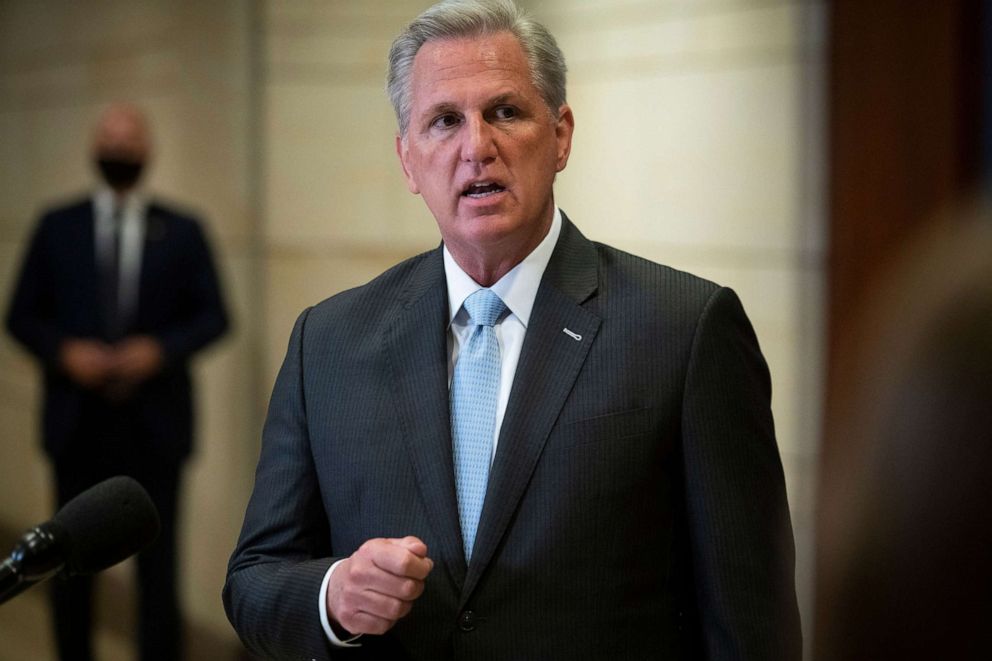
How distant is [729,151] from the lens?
415cm

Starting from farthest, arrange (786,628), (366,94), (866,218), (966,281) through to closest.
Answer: (366,94) < (866,218) < (786,628) < (966,281)

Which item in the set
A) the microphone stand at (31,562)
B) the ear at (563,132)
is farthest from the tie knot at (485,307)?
the microphone stand at (31,562)

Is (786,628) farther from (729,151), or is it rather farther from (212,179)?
(212,179)

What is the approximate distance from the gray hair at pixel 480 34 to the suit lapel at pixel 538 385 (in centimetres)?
26

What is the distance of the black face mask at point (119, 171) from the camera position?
15.9 ft

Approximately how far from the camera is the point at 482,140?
1755 millimetres

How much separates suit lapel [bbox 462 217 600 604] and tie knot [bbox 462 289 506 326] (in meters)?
0.06

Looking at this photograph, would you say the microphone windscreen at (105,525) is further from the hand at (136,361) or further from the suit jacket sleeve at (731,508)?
the hand at (136,361)

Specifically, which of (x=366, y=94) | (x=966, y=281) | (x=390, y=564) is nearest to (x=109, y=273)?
(x=366, y=94)

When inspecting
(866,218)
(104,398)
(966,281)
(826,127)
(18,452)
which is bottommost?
(18,452)

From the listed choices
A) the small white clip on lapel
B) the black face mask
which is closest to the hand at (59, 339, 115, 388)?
the black face mask

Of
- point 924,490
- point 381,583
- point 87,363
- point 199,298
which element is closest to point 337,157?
point 199,298

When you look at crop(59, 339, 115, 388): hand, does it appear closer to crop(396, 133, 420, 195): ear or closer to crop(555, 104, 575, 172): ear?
crop(396, 133, 420, 195): ear

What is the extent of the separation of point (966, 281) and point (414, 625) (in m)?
1.26
